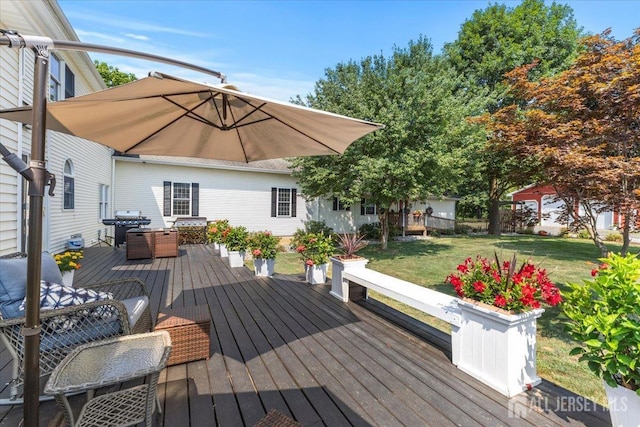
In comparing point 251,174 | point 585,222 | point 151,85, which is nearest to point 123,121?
point 151,85

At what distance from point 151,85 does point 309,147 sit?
1.87 meters

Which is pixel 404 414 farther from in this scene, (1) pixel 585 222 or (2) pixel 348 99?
(2) pixel 348 99

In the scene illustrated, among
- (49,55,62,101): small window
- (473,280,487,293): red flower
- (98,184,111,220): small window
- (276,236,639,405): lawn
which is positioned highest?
(49,55,62,101): small window

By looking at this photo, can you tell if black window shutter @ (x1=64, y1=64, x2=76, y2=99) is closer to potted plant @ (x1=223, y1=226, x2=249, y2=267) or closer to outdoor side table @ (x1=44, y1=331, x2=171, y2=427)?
potted plant @ (x1=223, y1=226, x2=249, y2=267)

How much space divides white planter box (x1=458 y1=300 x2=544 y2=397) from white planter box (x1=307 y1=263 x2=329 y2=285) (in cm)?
327

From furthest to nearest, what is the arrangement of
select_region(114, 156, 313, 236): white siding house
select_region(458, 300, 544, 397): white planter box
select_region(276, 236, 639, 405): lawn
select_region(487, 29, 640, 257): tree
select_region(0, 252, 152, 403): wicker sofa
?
select_region(114, 156, 313, 236): white siding house < select_region(487, 29, 640, 257): tree < select_region(276, 236, 639, 405): lawn < select_region(458, 300, 544, 397): white planter box < select_region(0, 252, 152, 403): wicker sofa

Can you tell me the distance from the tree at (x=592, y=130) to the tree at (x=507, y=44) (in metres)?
12.1

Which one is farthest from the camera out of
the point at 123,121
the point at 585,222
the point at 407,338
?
the point at 585,222

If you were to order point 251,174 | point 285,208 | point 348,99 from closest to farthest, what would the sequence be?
point 348,99 → point 251,174 → point 285,208

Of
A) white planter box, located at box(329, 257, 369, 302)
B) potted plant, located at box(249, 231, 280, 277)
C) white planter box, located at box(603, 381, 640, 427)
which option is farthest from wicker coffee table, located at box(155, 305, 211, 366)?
potted plant, located at box(249, 231, 280, 277)

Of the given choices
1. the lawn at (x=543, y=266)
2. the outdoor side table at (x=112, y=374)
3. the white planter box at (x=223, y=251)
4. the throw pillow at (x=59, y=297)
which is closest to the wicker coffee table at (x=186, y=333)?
the outdoor side table at (x=112, y=374)

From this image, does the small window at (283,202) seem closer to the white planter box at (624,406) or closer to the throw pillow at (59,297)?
the throw pillow at (59,297)

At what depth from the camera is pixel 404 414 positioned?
2.15m

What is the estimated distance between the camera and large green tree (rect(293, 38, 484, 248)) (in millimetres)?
9094
